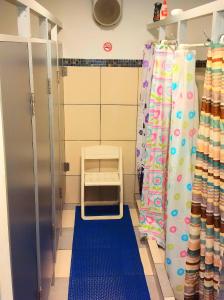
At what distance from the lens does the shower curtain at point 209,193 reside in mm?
1240

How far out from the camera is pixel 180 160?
6.09 feet

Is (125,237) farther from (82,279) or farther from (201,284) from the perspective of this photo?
(201,284)

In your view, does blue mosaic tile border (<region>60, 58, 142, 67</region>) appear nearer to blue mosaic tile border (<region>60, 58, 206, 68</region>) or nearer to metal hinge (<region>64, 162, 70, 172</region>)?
blue mosaic tile border (<region>60, 58, 206, 68</region>)

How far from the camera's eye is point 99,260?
7.67 feet

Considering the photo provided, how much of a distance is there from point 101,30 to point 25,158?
188 centimetres

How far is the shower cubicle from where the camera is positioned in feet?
3.25

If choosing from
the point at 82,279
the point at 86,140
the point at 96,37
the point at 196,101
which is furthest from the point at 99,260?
the point at 96,37

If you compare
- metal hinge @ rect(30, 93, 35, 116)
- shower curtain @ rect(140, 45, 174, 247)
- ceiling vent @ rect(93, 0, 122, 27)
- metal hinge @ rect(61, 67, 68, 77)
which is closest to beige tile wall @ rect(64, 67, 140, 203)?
metal hinge @ rect(61, 67, 68, 77)

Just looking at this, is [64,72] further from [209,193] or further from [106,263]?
[209,193]

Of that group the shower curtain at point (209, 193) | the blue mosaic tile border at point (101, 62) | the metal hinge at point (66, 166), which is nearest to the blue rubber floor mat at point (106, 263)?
the metal hinge at point (66, 166)

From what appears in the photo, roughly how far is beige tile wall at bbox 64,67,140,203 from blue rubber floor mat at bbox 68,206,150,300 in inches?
20.0

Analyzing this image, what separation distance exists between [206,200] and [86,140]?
5.94 ft

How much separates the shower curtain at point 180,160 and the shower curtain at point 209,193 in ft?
1.57

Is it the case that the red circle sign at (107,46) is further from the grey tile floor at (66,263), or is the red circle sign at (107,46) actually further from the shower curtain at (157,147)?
the grey tile floor at (66,263)
